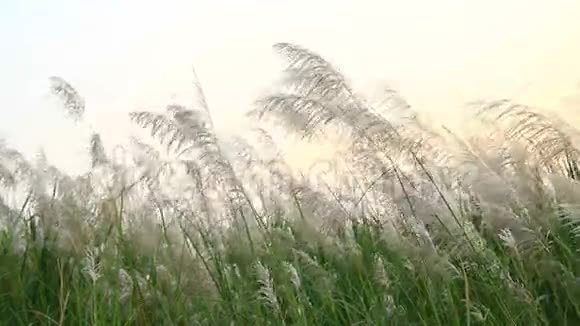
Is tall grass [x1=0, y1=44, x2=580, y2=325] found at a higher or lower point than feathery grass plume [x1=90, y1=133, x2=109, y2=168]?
lower

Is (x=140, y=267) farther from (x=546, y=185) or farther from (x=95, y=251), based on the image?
(x=546, y=185)

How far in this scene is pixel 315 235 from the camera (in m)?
3.24

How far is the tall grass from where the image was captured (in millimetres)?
2670

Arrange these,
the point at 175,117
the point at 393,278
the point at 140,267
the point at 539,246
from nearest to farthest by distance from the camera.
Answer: the point at 539,246
the point at 393,278
the point at 140,267
the point at 175,117

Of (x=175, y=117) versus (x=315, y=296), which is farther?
(x=175, y=117)

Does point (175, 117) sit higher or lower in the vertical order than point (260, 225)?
higher

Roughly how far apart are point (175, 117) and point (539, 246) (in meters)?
1.50

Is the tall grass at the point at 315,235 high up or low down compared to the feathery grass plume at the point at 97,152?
down

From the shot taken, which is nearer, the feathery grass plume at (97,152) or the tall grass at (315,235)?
the tall grass at (315,235)

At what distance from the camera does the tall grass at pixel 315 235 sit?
267 centimetres

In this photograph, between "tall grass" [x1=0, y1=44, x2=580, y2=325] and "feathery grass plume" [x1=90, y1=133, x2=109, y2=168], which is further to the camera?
"feathery grass plume" [x1=90, y1=133, x2=109, y2=168]

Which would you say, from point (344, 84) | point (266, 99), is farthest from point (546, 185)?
point (266, 99)

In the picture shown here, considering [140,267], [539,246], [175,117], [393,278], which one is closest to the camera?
[539,246]

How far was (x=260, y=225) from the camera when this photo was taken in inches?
133
